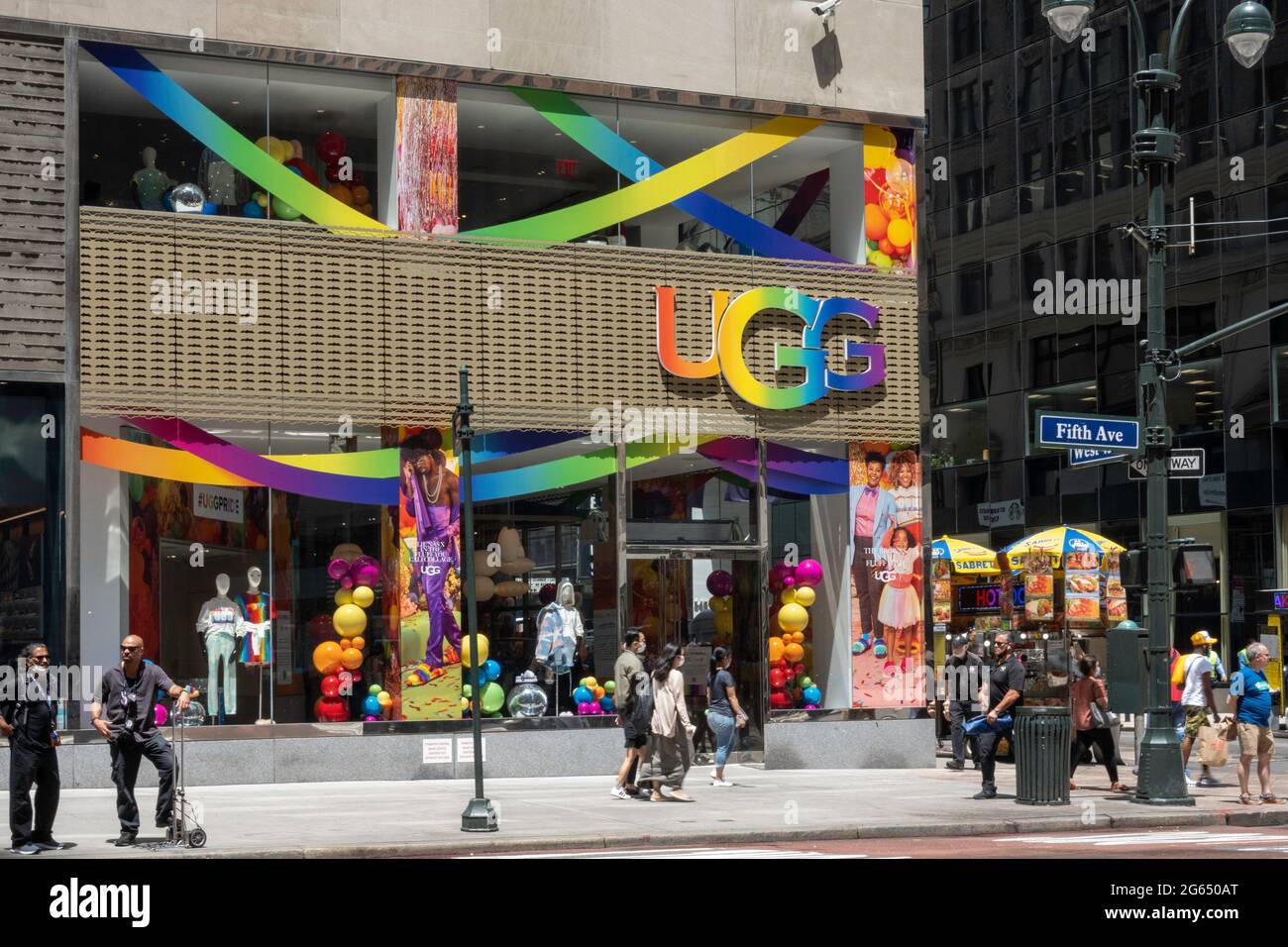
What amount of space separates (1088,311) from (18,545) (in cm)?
3548

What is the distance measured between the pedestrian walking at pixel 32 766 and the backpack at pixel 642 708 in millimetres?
7009

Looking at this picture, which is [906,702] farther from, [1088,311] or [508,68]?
[1088,311]

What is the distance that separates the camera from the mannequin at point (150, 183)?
22250mm

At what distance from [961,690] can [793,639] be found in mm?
2623

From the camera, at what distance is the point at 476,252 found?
23.8 meters

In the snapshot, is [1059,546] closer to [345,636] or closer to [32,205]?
[345,636]

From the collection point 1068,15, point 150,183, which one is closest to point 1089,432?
point 1068,15

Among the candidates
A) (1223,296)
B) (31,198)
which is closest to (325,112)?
(31,198)

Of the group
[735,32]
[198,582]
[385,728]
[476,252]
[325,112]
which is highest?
[735,32]

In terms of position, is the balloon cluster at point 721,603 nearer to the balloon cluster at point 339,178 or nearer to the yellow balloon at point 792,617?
the yellow balloon at point 792,617

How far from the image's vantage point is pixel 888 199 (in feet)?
86.4

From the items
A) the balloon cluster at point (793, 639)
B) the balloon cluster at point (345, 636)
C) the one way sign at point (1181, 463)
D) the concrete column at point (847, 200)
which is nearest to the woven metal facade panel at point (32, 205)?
the balloon cluster at point (345, 636)

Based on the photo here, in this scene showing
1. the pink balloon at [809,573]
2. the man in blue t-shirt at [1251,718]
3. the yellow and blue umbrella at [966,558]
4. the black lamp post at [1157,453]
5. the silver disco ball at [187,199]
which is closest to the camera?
the black lamp post at [1157,453]
